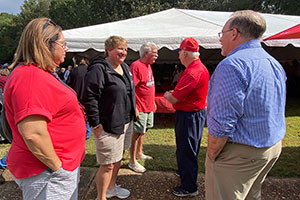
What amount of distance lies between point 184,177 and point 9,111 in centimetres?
207

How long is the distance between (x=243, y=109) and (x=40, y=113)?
1227mm

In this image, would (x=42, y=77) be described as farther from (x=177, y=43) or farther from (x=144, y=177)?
(x=177, y=43)

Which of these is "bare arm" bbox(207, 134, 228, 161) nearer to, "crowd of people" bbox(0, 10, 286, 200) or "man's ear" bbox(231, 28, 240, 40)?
"crowd of people" bbox(0, 10, 286, 200)

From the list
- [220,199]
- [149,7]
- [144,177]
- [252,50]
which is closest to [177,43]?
[144,177]

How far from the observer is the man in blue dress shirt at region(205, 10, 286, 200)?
130 centimetres

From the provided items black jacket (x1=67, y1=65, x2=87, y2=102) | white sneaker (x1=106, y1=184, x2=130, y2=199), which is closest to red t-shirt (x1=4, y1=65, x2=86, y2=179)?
white sneaker (x1=106, y1=184, x2=130, y2=199)

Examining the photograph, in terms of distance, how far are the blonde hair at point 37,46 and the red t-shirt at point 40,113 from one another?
0.05 metres

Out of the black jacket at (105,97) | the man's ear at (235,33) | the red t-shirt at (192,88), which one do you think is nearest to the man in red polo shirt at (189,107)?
the red t-shirt at (192,88)

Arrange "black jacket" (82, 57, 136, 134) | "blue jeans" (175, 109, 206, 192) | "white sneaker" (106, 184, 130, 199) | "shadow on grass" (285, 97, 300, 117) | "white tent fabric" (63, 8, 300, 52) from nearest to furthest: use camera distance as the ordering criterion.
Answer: "black jacket" (82, 57, 136, 134) → "blue jeans" (175, 109, 206, 192) → "white sneaker" (106, 184, 130, 199) → "white tent fabric" (63, 8, 300, 52) → "shadow on grass" (285, 97, 300, 117)

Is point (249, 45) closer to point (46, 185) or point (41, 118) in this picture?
point (41, 118)

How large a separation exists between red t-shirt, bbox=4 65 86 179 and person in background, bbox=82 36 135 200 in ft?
1.84

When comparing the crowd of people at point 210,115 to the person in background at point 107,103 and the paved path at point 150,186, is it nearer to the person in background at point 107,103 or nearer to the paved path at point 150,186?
the person in background at point 107,103

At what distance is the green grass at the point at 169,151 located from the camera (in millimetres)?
3303

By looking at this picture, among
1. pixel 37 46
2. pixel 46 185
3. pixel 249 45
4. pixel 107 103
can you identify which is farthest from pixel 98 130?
pixel 249 45
